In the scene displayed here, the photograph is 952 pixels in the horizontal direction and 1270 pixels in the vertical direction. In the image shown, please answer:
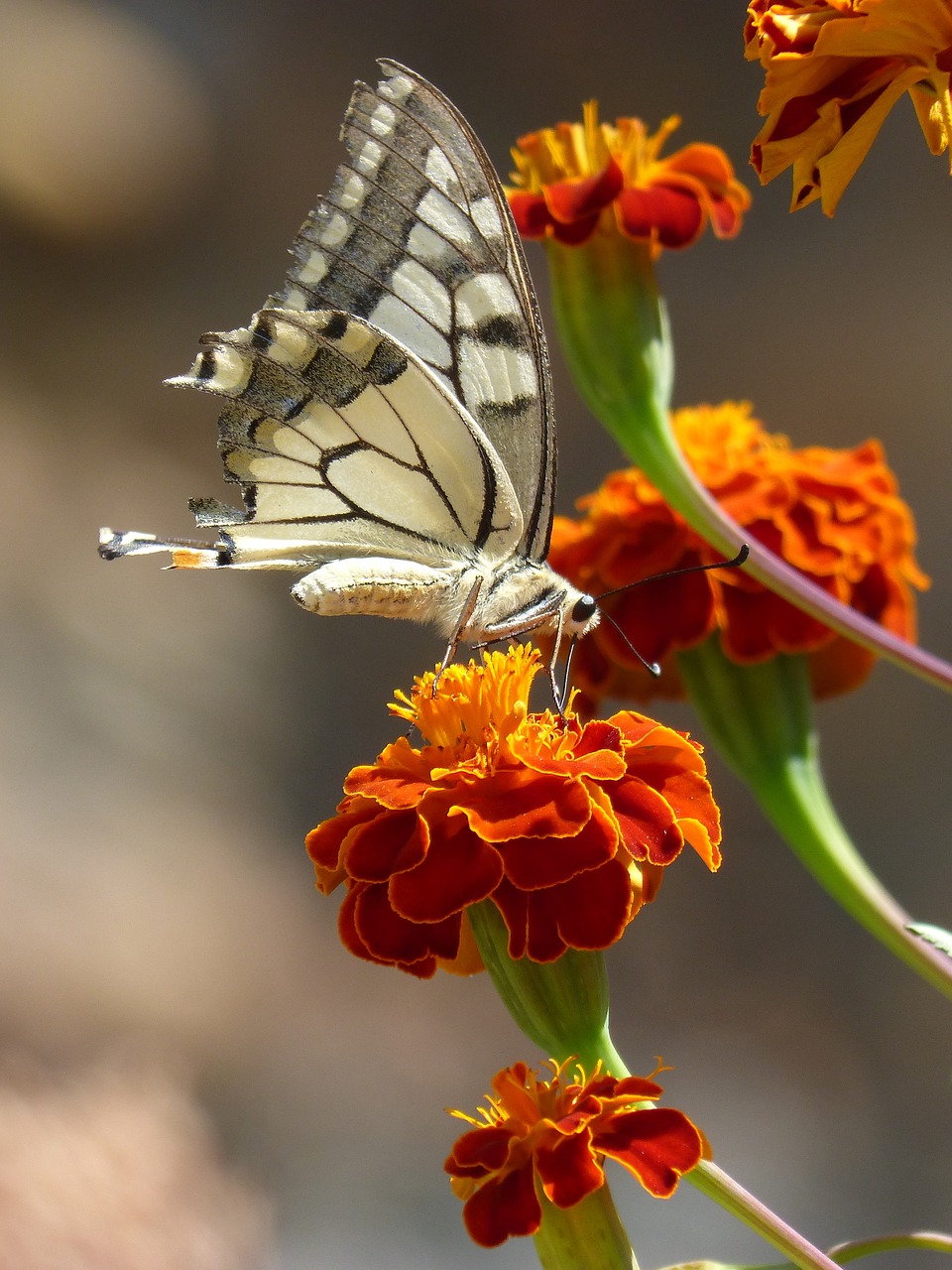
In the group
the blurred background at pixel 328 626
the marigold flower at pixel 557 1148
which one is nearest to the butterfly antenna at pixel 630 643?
the marigold flower at pixel 557 1148

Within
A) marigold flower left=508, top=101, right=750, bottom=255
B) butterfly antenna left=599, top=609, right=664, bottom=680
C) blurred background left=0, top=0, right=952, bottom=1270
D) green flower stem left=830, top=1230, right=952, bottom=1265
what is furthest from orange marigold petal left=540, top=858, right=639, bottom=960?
blurred background left=0, top=0, right=952, bottom=1270

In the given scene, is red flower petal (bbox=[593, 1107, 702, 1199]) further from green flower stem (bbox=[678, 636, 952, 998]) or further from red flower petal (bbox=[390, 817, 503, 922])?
Result: green flower stem (bbox=[678, 636, 952, 998])

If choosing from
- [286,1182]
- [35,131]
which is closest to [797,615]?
[286,1182]

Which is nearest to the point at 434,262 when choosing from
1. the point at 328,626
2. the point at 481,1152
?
the point at 481,1152

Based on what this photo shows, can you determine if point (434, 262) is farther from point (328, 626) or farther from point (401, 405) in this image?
point (328, 626)

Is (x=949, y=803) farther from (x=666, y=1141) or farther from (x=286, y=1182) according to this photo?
(x=666, y=1141)

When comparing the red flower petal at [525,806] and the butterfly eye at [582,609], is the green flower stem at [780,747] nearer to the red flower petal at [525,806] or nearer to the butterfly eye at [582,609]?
the butterfly eye at [582,609]

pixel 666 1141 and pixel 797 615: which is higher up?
pixel 797 615
